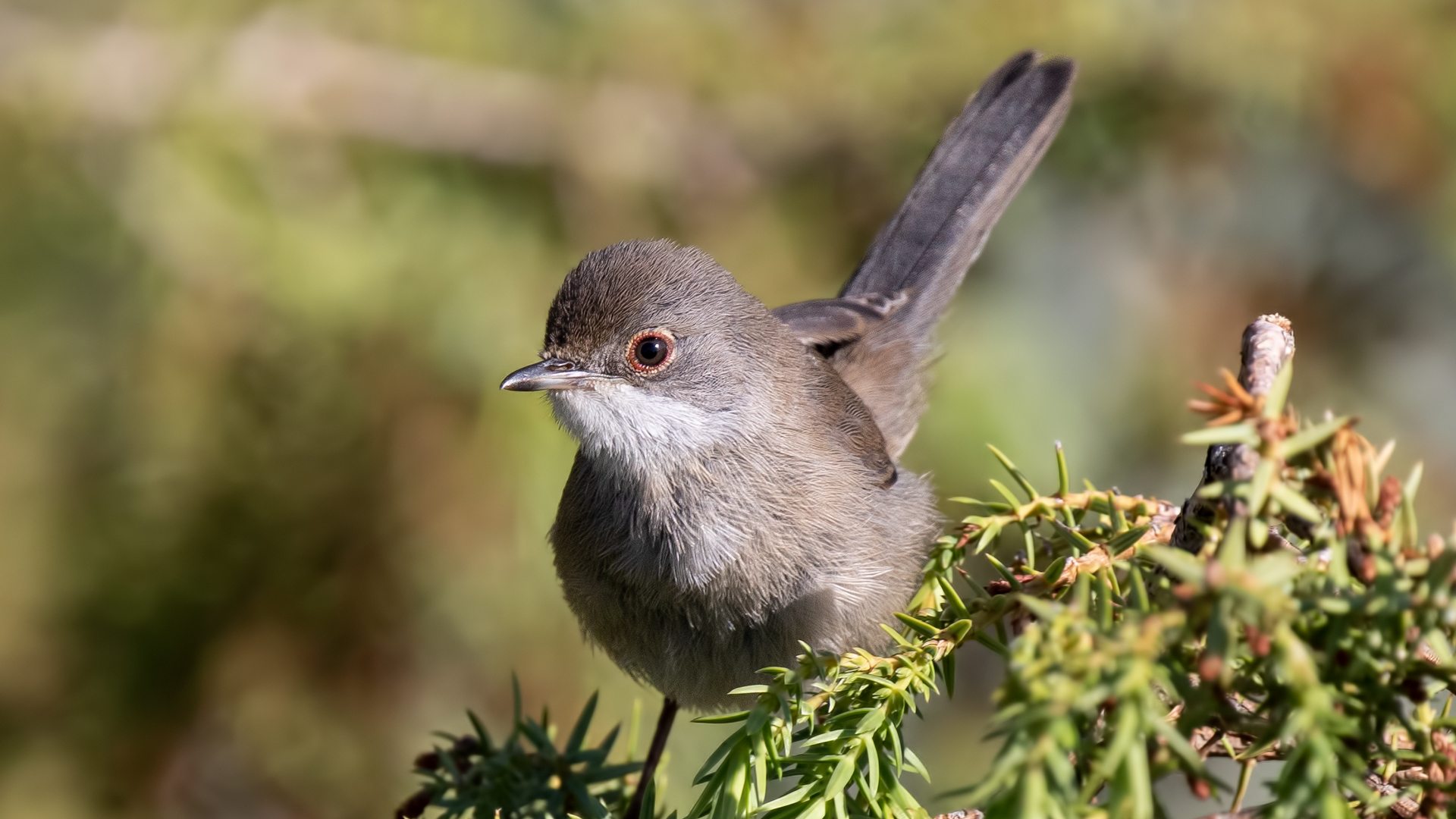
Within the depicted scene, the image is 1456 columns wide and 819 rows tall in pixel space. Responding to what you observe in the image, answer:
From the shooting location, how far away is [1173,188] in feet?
15.5

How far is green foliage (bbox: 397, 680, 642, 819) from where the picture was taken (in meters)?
2.44

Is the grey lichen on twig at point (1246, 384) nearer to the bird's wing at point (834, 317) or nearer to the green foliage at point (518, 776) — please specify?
the green foliage at point (518, 776)

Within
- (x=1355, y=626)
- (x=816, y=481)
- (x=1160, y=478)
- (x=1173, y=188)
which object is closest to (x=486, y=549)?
(x=816, y=481)

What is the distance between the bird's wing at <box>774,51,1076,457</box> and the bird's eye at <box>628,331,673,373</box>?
1119mm

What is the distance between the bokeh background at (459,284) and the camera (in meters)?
4.22

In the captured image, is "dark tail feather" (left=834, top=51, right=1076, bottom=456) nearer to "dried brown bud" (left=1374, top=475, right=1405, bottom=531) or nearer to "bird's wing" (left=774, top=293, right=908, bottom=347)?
"bird's wing" (left=774, top=293, right=908, bottom=347)

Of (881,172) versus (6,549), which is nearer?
(6,549)

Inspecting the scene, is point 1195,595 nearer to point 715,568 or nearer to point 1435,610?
point 1435,610

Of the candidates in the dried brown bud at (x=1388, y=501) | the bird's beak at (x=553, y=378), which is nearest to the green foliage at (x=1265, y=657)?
the dried brown bud at (x=1388, y=501)

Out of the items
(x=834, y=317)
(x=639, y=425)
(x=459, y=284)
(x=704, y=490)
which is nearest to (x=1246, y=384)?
(x=704, y=490)

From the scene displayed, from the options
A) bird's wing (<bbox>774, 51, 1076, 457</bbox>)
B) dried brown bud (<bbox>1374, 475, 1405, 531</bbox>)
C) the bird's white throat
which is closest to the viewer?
dried brown bud (<bbox>1374, 475, 1405, 531</bbox>)

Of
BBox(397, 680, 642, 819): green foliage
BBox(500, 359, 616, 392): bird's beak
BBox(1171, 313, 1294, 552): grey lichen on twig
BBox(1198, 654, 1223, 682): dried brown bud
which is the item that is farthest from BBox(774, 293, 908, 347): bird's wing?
BBox(1198, 654, 1223, 682): dried brown bud

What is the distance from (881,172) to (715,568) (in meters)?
2.44

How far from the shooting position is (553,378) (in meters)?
3.11
